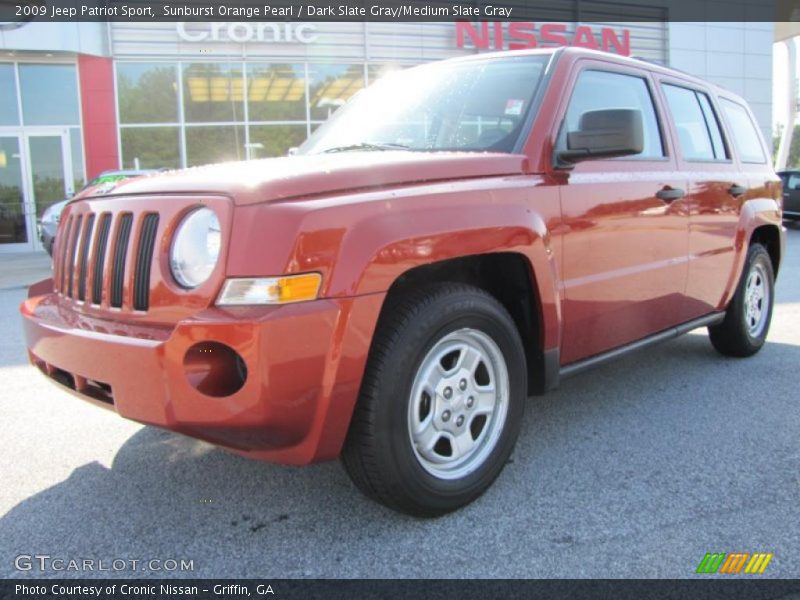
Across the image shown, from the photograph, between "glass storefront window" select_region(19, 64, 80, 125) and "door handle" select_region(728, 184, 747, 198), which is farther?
"glass storefront window" select_region(19, 64, 80, 125)

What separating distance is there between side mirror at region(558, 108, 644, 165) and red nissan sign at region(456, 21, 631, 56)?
1581cm

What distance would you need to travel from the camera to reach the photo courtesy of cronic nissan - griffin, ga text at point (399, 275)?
84.8 inches

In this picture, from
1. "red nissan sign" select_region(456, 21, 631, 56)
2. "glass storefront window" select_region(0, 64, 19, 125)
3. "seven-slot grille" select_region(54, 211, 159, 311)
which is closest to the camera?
"seven-slot grille" select_region(54, 211, 159, 311)

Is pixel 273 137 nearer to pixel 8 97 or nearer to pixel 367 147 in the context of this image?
pixel 8 97

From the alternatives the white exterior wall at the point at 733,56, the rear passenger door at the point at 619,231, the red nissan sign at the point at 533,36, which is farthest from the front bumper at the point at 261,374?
the white exterior wall at the point at 733,56

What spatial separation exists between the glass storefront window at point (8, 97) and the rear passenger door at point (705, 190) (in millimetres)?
15666

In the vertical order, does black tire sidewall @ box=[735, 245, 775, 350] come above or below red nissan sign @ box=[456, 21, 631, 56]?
below

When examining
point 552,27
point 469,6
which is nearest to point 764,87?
point 552,27

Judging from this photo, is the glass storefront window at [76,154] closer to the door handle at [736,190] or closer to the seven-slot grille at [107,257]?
the seven-slot grille at [107,257]

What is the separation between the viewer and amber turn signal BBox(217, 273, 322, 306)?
2.13 metres

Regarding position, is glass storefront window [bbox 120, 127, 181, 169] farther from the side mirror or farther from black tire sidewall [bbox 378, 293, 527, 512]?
black tire sidewall [bbox 378, 293, 527, 512]

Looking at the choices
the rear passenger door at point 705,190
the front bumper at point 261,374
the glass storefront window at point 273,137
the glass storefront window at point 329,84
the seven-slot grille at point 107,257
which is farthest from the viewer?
the glass storefront window at point 329,84

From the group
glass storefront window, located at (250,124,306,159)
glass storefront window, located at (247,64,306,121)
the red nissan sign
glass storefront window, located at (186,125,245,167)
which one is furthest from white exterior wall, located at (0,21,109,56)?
the red nissan sign

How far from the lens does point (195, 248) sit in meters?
2.29
